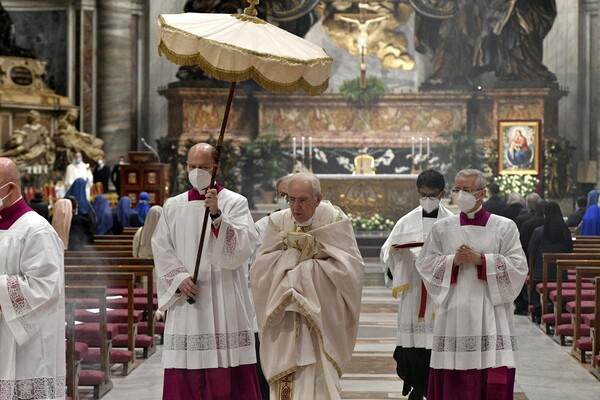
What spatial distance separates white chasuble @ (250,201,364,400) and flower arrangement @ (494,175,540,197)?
1635 cm

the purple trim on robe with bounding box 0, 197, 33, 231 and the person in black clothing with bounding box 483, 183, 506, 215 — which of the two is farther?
the person in black clothing with bounding box 483, 183, 506, 215

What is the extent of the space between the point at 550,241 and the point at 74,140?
1333cm

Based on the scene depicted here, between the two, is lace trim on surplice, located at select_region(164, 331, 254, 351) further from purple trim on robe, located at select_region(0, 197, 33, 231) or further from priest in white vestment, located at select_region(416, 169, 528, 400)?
purple trim on robe, located at select_region(0, 197, 33, 231)

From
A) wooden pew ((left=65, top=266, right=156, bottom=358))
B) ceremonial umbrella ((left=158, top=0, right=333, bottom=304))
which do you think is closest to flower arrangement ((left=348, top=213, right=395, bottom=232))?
wooden pew ((left=65, top=266, right=156, bottom=358))

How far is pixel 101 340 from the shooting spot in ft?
29.5

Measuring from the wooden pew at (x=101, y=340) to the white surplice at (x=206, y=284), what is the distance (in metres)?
2.13

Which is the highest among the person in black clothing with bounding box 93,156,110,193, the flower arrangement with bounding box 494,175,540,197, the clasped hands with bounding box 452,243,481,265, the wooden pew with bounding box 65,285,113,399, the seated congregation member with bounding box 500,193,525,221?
the person in black clothing with bounding box 93,156,110,193

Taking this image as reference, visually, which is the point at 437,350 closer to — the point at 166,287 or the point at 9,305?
the point at 166,287

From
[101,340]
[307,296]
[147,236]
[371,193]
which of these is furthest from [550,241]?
[371,193]

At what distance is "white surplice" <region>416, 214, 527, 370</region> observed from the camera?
6.76m

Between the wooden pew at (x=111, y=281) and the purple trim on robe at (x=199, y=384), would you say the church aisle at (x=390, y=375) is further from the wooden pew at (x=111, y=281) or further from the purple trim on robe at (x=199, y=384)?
the purple trim on robe at (x=199, y=384)

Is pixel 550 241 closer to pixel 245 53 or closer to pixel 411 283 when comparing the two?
pixel 411 283

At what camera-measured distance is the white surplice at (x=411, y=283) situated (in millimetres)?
7930

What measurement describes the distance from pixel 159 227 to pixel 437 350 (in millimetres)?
1943
